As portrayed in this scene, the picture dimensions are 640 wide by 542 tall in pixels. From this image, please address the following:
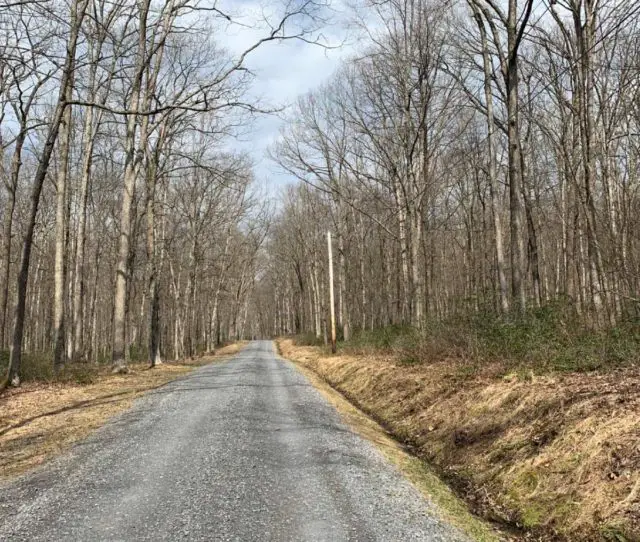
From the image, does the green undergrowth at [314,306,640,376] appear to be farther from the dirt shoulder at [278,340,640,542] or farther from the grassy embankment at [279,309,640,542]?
the dirt shoulder at [278,340,640,542]

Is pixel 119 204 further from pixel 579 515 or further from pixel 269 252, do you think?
pixel 579 515

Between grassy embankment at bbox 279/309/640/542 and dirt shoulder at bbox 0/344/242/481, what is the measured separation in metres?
5.28

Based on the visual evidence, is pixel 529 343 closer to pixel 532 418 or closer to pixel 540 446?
pixel 532 418

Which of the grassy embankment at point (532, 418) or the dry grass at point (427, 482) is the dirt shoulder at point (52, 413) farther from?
the grassy embankment at point (532, 418)

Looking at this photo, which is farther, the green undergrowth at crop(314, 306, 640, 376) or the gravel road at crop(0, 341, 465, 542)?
the green undergrowth at crop(314, 306, 640, 376)

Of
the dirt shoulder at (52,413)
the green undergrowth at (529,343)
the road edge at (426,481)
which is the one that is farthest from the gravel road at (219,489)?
the green undergrowth at (529,343)

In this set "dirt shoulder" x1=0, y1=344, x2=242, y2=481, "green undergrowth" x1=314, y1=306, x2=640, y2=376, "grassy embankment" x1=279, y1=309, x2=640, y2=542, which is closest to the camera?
"grassy embankment" x1=279, y1=309, x2=640, y2=542

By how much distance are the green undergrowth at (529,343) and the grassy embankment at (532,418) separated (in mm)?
24

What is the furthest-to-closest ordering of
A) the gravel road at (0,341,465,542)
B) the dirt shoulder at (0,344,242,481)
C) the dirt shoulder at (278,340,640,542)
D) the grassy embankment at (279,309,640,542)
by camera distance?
the dirt shoulder at (0,344,242,481) < the grassy embankment at (279,309,640,542) < the dirt shoulder at (278,340,640,542) < the gravel road at (0,341,465,542)

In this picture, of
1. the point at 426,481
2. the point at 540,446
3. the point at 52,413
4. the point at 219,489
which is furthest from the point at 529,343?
the point at 52,413

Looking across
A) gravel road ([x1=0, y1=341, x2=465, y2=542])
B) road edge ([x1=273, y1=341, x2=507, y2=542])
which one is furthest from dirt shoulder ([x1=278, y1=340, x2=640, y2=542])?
gravel road ([x1=0, y1=341, x2=465, y2=542])

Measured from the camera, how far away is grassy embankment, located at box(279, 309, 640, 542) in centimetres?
448

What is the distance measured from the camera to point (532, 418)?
20.8 feet

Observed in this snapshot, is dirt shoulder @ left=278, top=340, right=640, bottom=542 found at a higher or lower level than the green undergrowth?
lower
